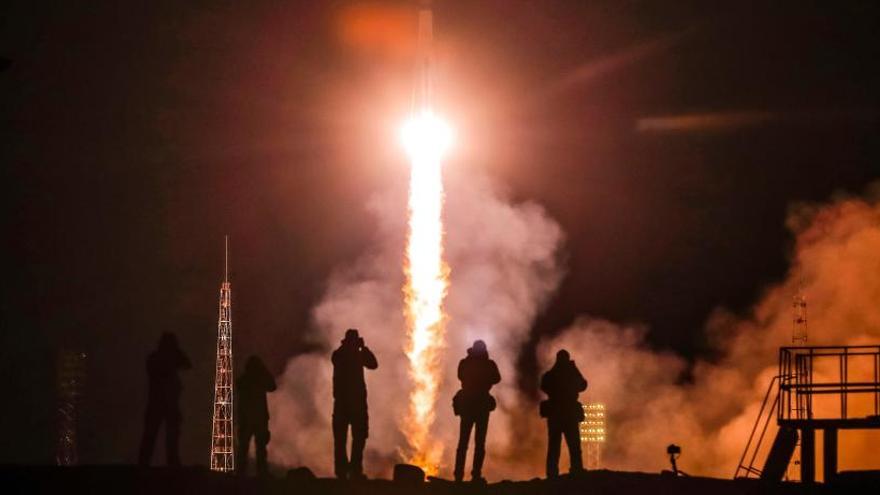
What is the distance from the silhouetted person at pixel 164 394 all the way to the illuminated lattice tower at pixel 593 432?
1313 inches

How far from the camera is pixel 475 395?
26484mm

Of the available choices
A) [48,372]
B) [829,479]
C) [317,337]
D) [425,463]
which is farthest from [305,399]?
[829,479]

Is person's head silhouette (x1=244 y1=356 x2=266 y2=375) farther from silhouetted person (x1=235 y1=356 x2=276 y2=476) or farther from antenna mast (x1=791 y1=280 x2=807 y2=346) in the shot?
antenna mast (x1=791 y1=280 x2=807 y2=346)

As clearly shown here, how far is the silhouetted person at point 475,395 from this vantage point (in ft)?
86.4

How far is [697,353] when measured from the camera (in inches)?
2525

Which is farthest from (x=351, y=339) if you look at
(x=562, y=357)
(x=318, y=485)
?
(x=562, y=357)

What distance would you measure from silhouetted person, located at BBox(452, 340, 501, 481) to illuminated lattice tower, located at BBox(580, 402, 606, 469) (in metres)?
31.9

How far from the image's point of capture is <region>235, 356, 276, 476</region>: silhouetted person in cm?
2623

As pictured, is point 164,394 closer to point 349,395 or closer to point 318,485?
point 349,395

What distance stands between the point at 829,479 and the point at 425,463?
91.2 ft

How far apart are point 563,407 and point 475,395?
4.00ft

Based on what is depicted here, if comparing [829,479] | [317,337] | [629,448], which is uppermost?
[317,337]

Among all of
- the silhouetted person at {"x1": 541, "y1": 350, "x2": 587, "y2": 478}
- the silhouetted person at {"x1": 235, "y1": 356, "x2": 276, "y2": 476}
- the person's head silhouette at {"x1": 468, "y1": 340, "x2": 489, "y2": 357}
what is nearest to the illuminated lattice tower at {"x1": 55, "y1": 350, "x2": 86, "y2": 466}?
the silhouetted person at {"x1": 235, "y1": 356, "x2": 276, "y2": 476}

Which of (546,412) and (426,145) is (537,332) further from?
(546,412)
